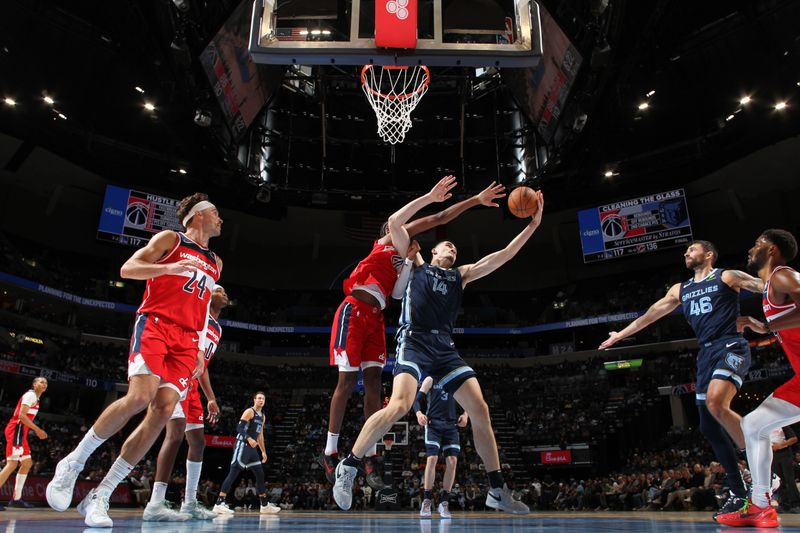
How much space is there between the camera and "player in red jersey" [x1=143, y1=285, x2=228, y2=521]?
5551 millimetres

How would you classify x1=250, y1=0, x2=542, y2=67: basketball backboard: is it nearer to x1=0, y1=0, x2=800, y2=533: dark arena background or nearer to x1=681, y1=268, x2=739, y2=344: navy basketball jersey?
x1=0, y1=0, x2=800, y2=533: dark arena background

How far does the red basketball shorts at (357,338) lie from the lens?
19.1ft

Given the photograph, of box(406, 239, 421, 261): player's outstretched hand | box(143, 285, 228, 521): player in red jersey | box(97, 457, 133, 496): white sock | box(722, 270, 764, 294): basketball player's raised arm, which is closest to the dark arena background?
box(406, 239, 421, 261): player's outstretched hand

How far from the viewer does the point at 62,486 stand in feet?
11.9

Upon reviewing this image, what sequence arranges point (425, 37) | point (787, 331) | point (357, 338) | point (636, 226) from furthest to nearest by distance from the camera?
point (636, 226), point (425, 37), point (357, 338), point (787, 331)

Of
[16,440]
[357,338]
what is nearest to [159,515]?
[357,338]

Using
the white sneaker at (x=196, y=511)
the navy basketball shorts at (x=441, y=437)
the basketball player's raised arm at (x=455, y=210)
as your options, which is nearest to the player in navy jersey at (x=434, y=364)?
the basketball player's raised arm at (x=455, y=210)

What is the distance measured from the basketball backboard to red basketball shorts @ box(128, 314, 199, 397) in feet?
15.2

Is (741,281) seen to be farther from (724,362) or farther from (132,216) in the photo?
(132,216)

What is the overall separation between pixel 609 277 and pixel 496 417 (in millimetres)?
10842

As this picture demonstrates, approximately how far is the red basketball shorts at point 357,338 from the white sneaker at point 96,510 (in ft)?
8.21

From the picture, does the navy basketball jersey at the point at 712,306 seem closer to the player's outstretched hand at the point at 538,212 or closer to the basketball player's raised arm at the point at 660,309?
the basketball player's raised arm at the point at 660,309

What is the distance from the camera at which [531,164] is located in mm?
18562

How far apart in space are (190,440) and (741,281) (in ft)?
19.0
